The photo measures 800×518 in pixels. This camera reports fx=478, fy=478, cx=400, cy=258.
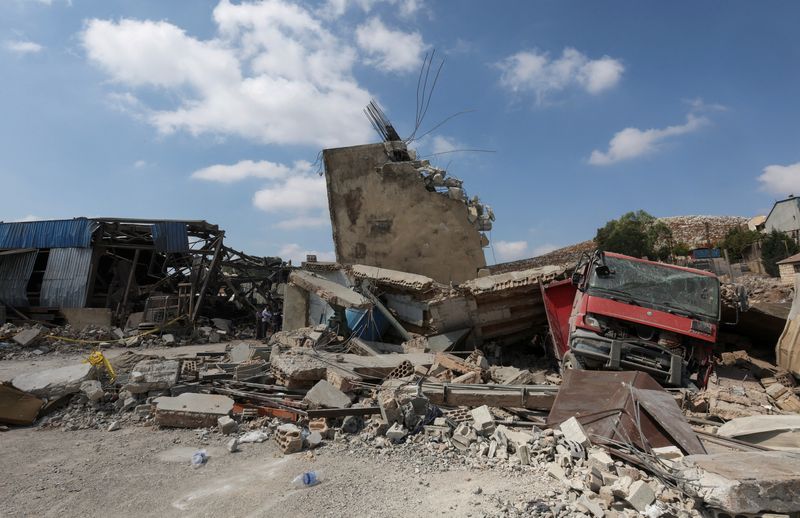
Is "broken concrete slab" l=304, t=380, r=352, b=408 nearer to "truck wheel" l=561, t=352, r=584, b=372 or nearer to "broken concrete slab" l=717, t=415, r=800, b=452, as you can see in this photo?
"truck wheel" l=561, t=352, r=584, b=372

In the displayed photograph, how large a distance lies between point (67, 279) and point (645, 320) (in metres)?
17.6

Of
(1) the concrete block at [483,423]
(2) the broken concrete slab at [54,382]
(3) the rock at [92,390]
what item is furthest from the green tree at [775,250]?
(2) the broken concrete slab at [54,382]

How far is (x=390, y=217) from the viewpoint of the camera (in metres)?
13.4

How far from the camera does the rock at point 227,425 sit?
545 cm

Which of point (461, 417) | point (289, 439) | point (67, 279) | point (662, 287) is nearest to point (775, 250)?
point (662, 287)

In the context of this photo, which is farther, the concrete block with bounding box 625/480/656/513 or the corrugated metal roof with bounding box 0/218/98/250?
the corrugated metal roof with bounding box 0/218/98/250

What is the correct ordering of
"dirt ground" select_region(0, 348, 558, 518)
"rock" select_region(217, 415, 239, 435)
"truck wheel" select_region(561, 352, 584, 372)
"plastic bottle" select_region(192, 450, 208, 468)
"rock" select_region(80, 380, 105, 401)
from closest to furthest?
"dirt ground" select_region(0, 348, 558, 518), "plastic bottle" select_region(192, 450, 208, 468), "rock" select_region(217, 415, 239, 435), "rock" select_region(80, 380, 105, 401), "truck wheel" select_region(561, 352, 584, 372)

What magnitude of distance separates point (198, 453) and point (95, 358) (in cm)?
359

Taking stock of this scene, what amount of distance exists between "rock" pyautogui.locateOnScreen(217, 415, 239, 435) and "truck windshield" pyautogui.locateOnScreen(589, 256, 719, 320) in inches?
208

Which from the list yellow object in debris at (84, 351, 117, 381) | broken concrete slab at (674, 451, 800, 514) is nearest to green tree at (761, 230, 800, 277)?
broken concrete slab at (674, 451, 800, 514)

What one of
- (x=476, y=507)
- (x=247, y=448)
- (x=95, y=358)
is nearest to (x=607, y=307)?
(x=476, y=507)

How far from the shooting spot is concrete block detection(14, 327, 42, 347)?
13564 millimetres

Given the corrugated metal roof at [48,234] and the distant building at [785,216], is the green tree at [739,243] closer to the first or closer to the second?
the distant building at [785,216]

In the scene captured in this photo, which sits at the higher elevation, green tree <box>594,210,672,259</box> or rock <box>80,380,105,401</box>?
green tree <box>594,210,672,259</box>
